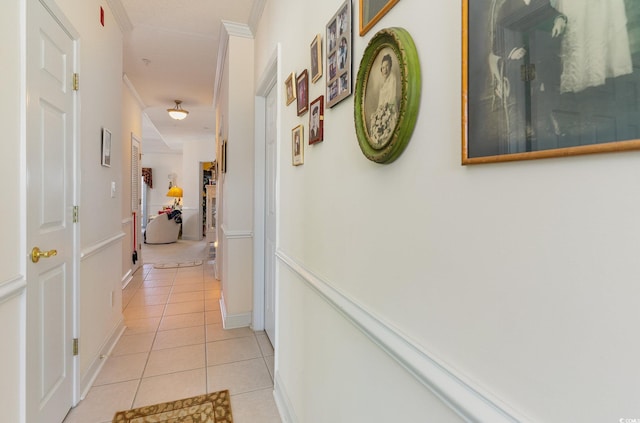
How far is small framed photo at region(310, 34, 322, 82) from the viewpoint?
4.19 ft

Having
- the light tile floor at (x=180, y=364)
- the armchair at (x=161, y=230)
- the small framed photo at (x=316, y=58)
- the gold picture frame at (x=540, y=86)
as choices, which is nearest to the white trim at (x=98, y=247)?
the light tile floor at (x=180, y=364)

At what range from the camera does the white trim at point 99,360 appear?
1.95 metres

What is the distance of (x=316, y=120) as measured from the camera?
132 centimetres

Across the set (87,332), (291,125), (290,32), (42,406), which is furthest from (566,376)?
(87,332)

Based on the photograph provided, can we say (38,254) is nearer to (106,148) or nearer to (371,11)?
(106,148)

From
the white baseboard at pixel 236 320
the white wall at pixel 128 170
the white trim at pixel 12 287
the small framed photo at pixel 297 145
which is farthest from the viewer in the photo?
the white wall at pixel 128 170

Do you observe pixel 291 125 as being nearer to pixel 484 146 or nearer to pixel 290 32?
pixel 290 32

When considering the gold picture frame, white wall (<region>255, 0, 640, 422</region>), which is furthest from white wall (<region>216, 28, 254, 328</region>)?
the gold picture frame

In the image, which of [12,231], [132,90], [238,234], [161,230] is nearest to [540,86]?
[12,231]

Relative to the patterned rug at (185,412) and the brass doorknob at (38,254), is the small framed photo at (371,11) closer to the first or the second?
the brass doorknob at (38,254)

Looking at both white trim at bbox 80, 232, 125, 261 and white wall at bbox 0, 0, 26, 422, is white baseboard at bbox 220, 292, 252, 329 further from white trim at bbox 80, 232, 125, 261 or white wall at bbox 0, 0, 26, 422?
white wall at bbox 0, 0, 26, 422

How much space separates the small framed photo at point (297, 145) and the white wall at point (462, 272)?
31cm

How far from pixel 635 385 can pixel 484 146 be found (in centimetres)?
37

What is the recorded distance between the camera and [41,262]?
1.48 meters
